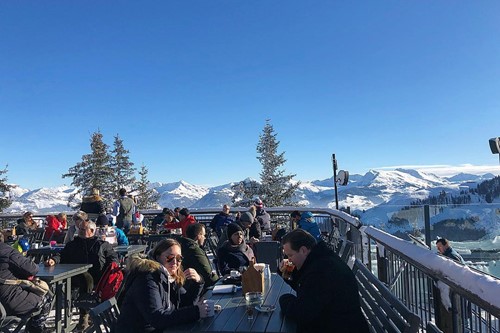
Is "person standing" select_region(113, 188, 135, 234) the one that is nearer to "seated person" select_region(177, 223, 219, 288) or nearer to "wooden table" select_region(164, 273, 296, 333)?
"seated person" select_region(177, 223, 219, 288)

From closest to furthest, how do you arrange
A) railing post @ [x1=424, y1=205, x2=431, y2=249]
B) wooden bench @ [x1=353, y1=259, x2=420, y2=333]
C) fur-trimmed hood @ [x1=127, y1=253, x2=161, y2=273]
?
1. wooden bench @ [x1=353, y1=259, x2=420, y2=333]
2. fur-trimmed hood @ [x1=127, y1=253, x2=161, y2=273]
3. railing post @ [x1=424, y1=205, x2=431, y2=249]

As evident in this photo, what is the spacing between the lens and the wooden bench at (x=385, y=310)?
6.61 ft

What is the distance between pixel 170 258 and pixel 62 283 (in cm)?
238

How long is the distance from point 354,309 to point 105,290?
131 inches

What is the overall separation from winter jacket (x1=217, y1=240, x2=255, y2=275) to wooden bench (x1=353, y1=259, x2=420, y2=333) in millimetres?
2135

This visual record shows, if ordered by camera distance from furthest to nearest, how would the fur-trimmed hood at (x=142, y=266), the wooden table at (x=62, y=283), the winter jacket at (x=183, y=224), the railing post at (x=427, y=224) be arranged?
the winter jacket at (x=183, y=224)
the railing post at (x=427, y=224)
the wooden table at (x=62, y=283)
the fur-trimmed hood at (x=142, y=266)

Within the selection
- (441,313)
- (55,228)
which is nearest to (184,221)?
Answer: (55,228)

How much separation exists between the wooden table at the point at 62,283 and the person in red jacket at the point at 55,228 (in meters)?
4.56

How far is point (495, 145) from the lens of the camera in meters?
6.30

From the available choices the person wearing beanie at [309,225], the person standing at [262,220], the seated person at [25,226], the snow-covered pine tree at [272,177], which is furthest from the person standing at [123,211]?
the snow-covered pine tree at [272,177]

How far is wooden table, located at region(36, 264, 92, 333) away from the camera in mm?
4559

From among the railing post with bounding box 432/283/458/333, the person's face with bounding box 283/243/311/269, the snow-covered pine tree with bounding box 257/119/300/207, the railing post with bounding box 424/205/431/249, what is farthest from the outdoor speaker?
the snow-covered pine tree with bounding box 257/119/300/207

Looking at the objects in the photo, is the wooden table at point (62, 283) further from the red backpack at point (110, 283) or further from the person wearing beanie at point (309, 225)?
the person wearing beanie at point (309, 225)

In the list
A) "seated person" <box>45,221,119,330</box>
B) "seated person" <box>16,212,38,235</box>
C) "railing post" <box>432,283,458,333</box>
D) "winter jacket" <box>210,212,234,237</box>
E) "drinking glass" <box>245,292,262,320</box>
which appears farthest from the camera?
"seated person" <box>16,212,38,235</box>
